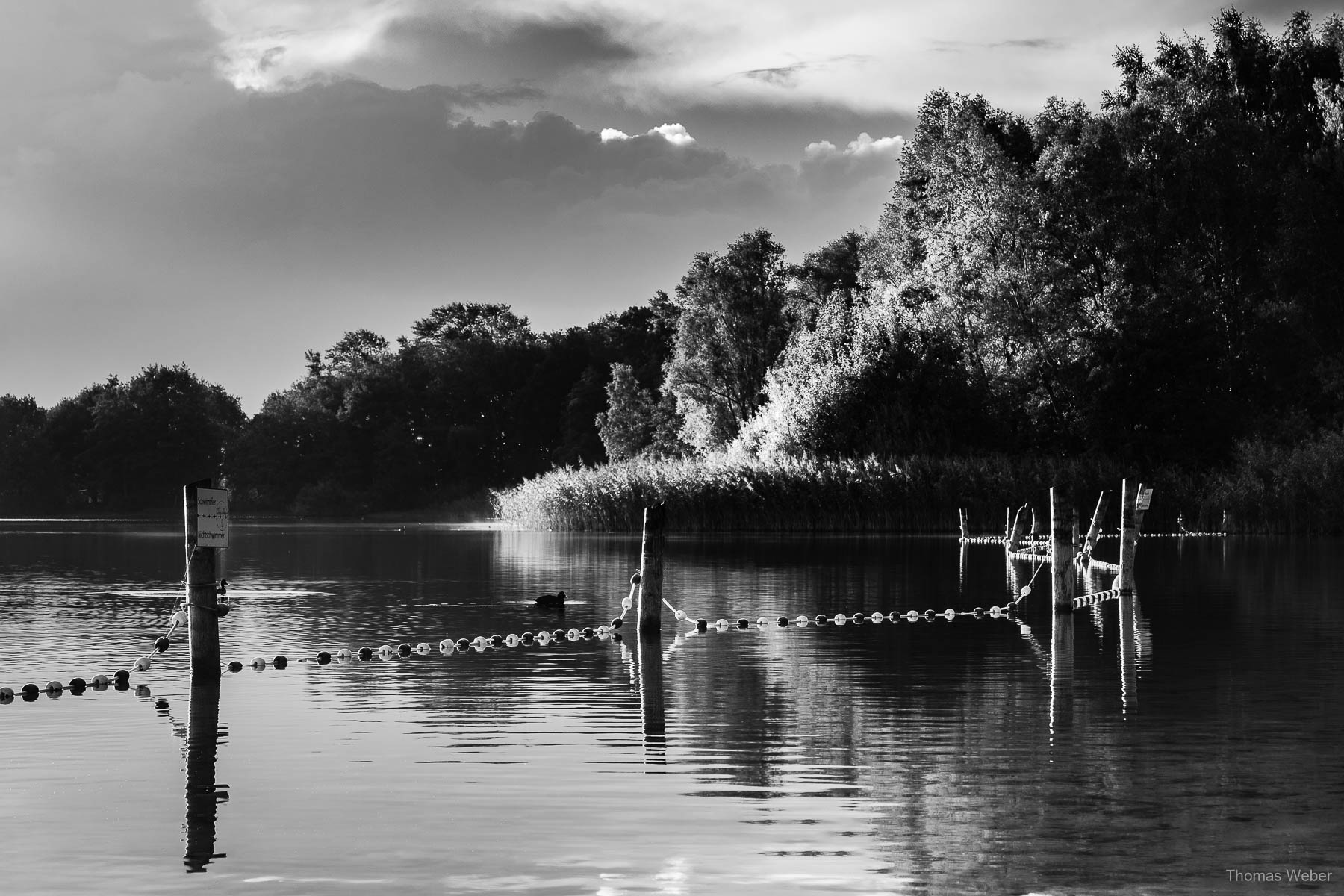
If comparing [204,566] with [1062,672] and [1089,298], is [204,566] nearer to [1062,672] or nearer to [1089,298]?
[1062,672]

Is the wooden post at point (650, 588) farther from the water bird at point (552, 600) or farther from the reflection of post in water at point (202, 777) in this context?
the reflection of post in water at point (202, 777)

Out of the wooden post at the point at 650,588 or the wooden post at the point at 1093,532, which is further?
the wooden post at the point at 1093,532

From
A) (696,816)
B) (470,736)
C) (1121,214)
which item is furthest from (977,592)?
(1121,214)

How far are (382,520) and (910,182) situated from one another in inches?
1637

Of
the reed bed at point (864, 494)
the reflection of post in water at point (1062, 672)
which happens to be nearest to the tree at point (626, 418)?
the reed bed at point (864, 494)

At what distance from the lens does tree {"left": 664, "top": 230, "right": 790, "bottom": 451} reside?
88.9 meters

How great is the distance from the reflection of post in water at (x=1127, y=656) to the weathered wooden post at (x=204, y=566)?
8.68 metres

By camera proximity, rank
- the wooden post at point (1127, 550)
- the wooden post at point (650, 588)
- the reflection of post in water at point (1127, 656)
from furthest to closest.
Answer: the wooden post at point (1127, 550) → the wooden post at point (650, 588) → the reflection of post in water at point (1127, 656)

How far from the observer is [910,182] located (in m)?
83.0

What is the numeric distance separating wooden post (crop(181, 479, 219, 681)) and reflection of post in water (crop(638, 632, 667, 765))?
4.38m

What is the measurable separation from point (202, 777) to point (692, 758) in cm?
344

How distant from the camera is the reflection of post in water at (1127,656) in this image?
1490cm

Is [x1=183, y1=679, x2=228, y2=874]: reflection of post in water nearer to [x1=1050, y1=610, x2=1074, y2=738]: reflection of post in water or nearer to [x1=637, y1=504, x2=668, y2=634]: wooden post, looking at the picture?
[x1=637, y1=504, x2=668, y2=634]: wooden post

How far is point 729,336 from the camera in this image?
8906cm
